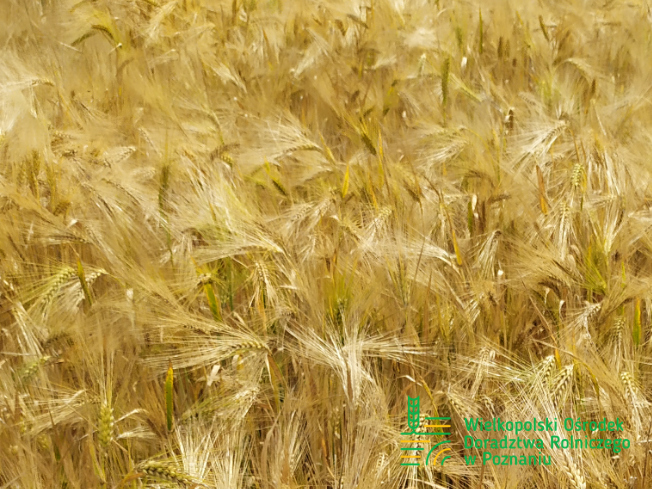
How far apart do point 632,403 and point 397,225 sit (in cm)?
61

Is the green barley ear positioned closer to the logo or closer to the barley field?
the barley field

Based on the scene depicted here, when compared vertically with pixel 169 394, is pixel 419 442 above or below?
below

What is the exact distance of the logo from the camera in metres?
1.04

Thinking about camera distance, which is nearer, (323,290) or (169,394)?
(169,394)

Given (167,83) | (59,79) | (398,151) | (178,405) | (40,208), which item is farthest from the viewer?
(167,83)

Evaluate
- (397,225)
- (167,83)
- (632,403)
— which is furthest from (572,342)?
(167,83)

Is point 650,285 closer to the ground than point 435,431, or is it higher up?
higher up

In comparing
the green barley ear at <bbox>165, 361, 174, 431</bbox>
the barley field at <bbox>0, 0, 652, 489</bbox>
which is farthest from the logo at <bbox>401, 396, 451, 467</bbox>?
the green barley ear at <bbox>165, 361, 174, 431</bbox>

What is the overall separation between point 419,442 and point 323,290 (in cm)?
37

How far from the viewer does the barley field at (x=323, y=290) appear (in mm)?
1083

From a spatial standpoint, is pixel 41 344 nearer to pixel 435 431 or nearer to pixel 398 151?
pixel 435 431

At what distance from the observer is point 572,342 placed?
1.21m

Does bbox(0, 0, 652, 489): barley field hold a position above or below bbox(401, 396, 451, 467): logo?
above

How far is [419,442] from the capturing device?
1028 mm
